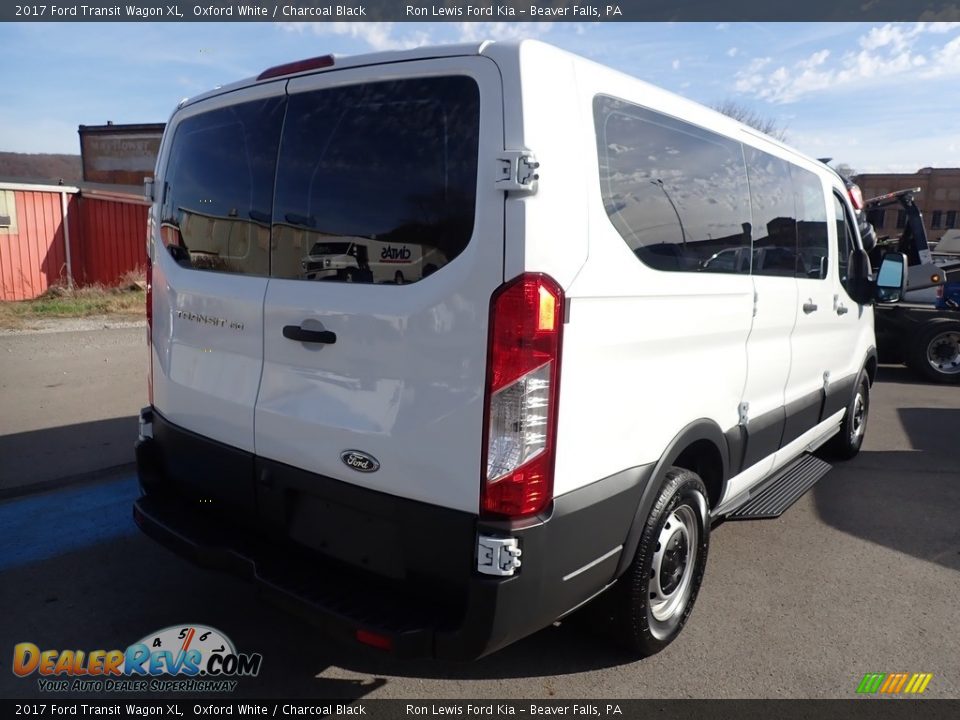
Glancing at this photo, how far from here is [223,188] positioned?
3.04m

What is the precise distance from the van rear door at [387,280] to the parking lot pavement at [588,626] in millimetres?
730

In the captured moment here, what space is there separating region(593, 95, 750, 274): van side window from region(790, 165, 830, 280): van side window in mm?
922

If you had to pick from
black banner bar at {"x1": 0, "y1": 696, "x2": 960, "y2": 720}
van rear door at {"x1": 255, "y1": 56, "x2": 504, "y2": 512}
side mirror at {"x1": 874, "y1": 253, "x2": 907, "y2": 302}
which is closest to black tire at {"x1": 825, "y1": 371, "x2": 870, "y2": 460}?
side mirror at {"x1": 874, "y1": 253, "x2": 907, "y2": 302}

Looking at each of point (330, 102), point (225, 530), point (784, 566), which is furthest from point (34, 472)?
point (784, 566)

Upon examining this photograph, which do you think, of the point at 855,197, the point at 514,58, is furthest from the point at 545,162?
the point at 855,197

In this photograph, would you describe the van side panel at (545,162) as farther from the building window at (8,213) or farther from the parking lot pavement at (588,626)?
the building window at (8,213)

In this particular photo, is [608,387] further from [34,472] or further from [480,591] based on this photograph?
[34,472]

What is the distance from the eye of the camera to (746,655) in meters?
3.17

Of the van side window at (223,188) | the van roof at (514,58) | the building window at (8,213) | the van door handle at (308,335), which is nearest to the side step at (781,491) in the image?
the van roof at (514,58)

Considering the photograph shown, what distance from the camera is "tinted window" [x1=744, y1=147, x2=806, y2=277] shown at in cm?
366

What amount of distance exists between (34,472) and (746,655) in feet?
15.7

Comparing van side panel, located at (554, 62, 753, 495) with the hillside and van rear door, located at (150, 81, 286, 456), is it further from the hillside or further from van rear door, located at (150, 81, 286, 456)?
the hillside

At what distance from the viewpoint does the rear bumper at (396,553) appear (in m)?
2.28

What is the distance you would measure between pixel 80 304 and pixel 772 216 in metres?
14.0
